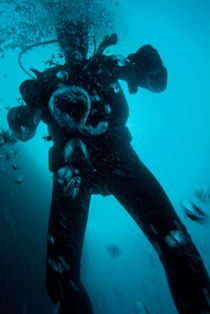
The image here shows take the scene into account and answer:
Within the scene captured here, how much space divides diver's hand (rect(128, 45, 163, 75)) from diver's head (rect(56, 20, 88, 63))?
0.93 m

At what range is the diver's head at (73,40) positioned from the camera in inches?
149

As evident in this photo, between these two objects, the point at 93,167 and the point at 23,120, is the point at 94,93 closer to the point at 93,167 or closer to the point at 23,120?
the point at 93,167

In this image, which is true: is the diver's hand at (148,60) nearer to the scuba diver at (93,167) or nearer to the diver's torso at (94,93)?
the scuba diver at (93,167)

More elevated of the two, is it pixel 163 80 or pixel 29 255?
pixel 163 80

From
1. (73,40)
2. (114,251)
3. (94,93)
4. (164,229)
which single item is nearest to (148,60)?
(94,93)

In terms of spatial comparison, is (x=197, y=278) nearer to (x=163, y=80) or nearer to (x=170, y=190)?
(x=163, y=80)

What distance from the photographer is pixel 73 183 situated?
9.27 feet

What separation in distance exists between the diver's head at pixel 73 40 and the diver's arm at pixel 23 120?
3.70ft

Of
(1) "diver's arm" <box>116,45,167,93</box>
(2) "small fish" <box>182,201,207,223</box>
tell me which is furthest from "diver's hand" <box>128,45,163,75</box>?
(2) "small fish" <box>182,201,207,223</box>

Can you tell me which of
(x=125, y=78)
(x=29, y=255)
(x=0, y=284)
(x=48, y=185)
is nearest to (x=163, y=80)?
(x=125, y=78)

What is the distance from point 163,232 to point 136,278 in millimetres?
33767

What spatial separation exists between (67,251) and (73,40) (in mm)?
3466

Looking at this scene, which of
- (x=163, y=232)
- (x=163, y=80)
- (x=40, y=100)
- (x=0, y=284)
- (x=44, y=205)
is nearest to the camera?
(x=163, y=232)

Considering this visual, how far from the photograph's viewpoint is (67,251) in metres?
2.57
